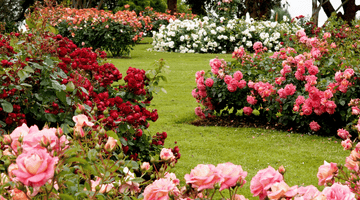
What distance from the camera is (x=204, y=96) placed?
19.5 feet

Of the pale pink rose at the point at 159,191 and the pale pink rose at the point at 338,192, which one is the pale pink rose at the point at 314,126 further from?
the pale pink rose at the point at 159,191

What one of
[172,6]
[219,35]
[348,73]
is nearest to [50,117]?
[348,73]

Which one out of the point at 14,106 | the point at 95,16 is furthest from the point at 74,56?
the point at 95,16

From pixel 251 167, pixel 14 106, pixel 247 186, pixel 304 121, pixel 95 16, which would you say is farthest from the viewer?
pixel 95 16

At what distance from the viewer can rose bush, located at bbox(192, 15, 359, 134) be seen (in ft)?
15.7

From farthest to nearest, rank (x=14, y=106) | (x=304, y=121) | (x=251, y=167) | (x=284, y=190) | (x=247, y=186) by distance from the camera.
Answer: (x=304, y=121)
(x=251, y=167)
(x=247, y=186)
(x=14, y=106)
(x=284, y=190)

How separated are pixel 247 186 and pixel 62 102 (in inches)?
74.1

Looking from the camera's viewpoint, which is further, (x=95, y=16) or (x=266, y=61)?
(x=95, y=16)

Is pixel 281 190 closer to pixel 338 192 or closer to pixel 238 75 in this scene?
pixel 338 192

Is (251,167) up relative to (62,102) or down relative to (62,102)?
down

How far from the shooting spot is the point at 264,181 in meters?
1.27

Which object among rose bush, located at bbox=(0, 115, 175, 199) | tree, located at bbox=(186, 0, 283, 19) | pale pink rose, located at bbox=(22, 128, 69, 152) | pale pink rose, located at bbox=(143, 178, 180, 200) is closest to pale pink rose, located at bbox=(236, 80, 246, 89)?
rose bush, located at bbox=(0, 115, 175, 199)

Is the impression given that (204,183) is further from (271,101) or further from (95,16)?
(95,16)

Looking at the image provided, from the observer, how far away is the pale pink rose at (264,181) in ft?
4.17
